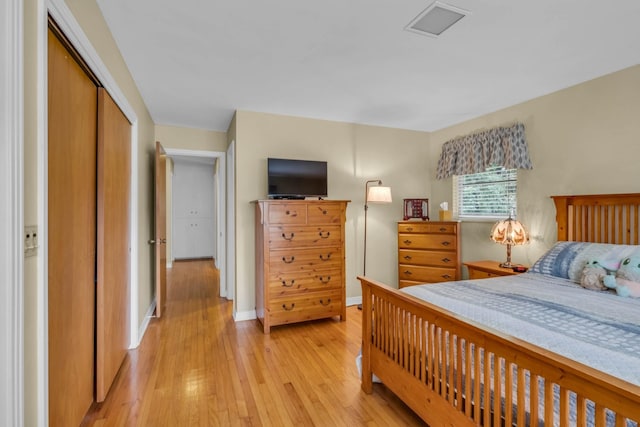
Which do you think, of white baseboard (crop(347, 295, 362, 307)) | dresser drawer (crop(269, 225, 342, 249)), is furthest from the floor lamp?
dresser drawer (crop(269, 225, 342, 249))

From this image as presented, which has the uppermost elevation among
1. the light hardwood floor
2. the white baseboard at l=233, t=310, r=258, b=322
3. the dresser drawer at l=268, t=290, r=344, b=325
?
the dresser drawer at l=268, t=290, r=344, b=325

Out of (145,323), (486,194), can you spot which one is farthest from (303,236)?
(486,194)

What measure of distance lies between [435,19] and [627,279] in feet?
6.72

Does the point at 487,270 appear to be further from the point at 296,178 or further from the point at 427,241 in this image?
the point at 296,178

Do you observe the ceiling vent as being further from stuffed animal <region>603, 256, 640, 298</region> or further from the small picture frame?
the small picture frame

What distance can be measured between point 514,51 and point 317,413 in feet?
9.47

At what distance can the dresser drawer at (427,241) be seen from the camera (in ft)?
12.2

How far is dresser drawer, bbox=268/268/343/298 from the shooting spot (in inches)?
126

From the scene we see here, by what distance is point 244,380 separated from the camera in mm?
2279

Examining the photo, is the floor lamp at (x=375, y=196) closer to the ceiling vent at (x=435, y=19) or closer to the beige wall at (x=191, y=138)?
the ceiling vent at (x=435, y=19)

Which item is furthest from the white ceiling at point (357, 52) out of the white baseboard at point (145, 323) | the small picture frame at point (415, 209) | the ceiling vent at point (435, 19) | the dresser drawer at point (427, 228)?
the white baseboard at point (145, 323)

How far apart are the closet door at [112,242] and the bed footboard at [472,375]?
1.74 m

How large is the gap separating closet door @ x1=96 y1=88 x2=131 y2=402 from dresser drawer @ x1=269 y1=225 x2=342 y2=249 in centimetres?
132
